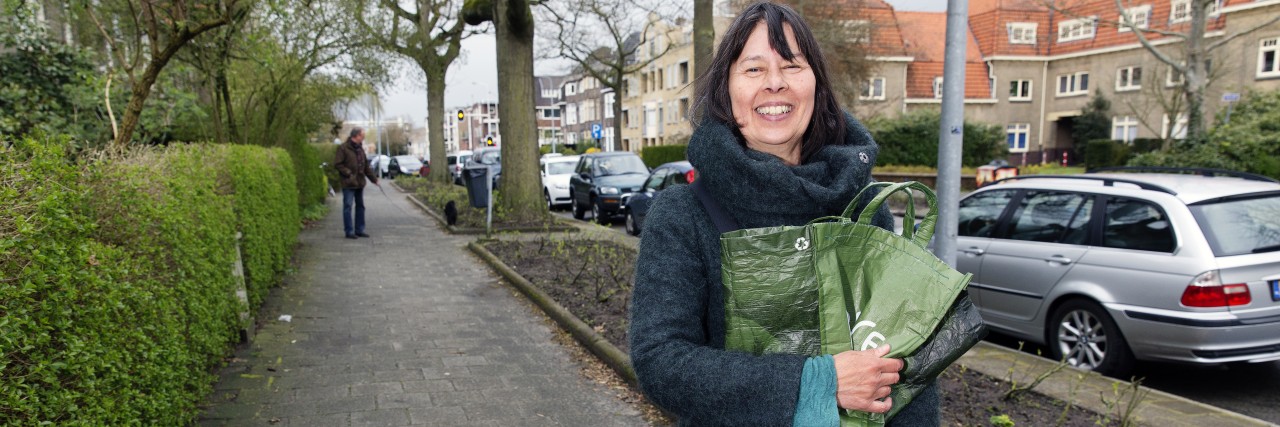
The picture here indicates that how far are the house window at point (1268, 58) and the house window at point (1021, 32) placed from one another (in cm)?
1385

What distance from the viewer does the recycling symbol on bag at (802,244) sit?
55.7 inches

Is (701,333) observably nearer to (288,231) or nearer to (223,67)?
(288,231)

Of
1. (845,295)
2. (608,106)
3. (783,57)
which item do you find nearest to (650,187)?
(783,57)

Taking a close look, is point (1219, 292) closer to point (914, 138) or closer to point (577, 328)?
point (577, 328)

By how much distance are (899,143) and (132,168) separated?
32.5 m

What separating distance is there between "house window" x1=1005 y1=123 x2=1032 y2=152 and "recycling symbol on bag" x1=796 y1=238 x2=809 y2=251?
4943cm

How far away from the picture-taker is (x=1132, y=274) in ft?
17.5

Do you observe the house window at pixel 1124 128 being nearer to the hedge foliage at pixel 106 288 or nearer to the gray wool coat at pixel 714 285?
the hedge foliage at pixel 106 288

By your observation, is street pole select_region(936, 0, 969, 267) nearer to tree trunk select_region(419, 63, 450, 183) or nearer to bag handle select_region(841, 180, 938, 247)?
bag handle select_region(841, 180, 938, 247)

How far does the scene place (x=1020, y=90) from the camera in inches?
1793

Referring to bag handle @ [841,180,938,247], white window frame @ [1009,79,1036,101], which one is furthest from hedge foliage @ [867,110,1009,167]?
bag handle @ [841,180,938,247]

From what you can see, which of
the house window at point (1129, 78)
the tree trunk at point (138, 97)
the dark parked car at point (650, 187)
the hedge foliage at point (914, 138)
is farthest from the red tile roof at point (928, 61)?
the tree trunk at point (138, 97)

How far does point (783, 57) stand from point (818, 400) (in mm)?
725

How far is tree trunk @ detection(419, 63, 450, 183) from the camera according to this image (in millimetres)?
25891
